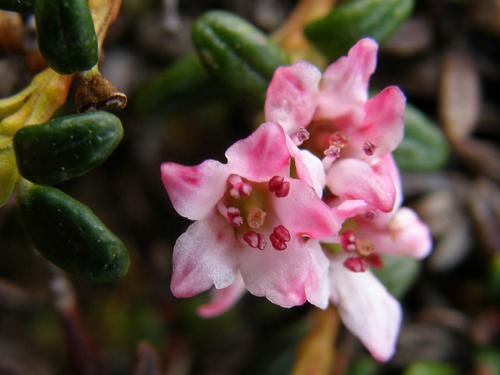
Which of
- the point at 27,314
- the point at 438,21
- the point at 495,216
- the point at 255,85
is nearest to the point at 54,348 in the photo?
the point at 27,314

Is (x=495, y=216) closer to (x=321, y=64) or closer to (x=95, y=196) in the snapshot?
(x=321, y=64)

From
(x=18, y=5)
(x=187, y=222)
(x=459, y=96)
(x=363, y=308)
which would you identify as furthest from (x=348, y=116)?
(x=187, y=222)

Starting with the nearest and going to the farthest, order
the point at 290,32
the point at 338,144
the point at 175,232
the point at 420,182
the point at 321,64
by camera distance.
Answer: the point at 338,144 → the point at 321,64 → the point at 290,32 → the point at 420,182 → the point at 175,232

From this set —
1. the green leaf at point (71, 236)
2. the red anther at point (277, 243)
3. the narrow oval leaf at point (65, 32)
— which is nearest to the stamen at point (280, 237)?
the red anther at point (277, 243)

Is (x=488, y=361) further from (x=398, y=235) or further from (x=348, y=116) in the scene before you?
(x=348, y=116)

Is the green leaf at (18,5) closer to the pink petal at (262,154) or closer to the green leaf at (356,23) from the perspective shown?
the pink petal at (262,154)

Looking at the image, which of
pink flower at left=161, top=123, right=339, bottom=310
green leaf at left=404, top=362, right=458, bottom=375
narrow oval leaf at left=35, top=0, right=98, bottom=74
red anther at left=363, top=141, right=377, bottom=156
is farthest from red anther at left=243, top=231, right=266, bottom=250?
green leaf at left=404, top=362, right=458, bottom=375

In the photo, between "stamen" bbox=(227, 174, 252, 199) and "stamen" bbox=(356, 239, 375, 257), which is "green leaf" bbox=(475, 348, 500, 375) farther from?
"stamen" bbox=(227, 174, 252, 199)
